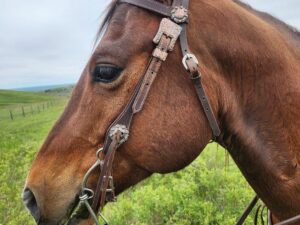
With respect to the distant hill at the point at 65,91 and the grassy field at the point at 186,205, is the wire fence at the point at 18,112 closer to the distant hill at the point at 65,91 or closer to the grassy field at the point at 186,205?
the distant hill at the point at 65,91

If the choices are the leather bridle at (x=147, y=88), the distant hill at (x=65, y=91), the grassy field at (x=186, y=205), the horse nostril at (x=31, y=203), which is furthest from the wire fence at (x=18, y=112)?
the leather bridle at (x=147, y=88)

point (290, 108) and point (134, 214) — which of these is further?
point (134, 214)

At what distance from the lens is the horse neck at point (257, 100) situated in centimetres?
223

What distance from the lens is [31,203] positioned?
2146mm

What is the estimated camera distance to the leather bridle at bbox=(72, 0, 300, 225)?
2133mm

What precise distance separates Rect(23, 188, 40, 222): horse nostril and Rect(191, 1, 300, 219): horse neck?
52.3 inches

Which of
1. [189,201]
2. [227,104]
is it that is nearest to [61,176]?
[227,104]

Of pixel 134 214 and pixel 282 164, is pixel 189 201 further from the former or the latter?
pixel 282 164

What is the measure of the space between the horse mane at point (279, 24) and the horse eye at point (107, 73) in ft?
3.73

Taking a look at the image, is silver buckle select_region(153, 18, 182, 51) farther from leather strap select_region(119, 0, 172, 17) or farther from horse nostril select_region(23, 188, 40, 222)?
horse nostril select_region(23, 188, 40, 222)

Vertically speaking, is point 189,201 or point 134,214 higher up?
point 189,201

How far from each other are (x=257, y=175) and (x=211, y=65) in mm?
791

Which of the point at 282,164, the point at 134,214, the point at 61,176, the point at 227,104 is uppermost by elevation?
the point at 227,104

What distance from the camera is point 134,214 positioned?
6.39 metres
